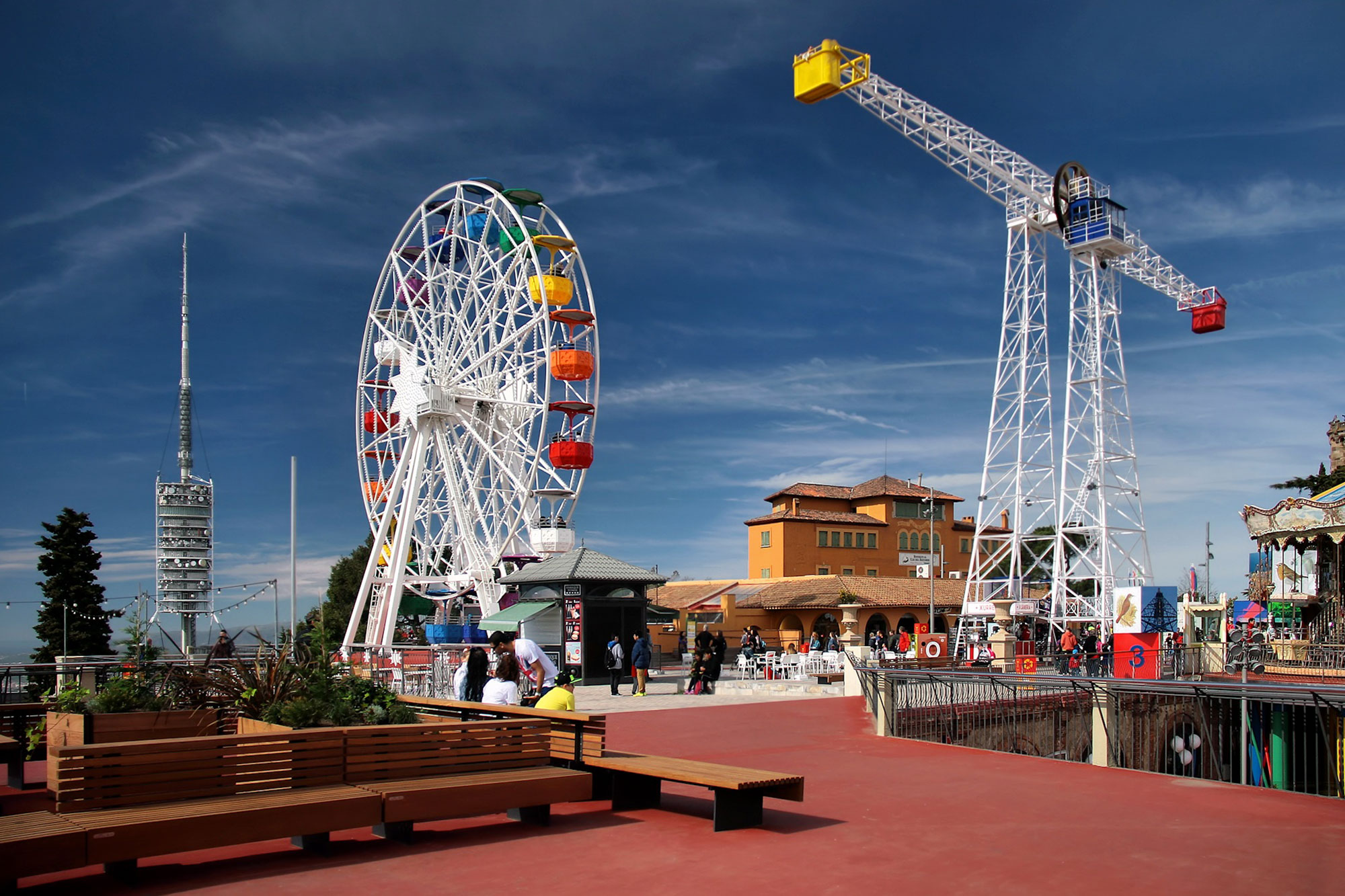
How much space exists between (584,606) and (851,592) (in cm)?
2729

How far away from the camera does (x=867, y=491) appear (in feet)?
212

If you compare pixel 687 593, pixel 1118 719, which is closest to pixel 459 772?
pixel 1118 719

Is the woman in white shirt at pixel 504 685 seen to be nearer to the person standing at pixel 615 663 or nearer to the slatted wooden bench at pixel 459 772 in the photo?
the slatted wooden bench at pixel 459 772

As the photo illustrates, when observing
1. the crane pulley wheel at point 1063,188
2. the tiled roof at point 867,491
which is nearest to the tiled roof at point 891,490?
the tiled roof at point 867,491

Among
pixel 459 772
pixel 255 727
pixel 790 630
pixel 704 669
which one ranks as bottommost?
pixel 790 630

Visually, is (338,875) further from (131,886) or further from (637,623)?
(637,623)

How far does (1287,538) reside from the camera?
30.2m

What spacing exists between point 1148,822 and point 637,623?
17642mm

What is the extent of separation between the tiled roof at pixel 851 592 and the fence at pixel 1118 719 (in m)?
27.1

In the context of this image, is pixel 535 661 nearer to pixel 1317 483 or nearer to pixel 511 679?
pixel 511 679

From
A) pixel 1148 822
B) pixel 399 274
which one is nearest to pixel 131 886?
pixel 1148 822

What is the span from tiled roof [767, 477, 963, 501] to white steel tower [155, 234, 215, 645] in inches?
3154

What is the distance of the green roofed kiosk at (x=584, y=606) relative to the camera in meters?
25.3

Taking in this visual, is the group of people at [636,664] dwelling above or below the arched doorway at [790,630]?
above
